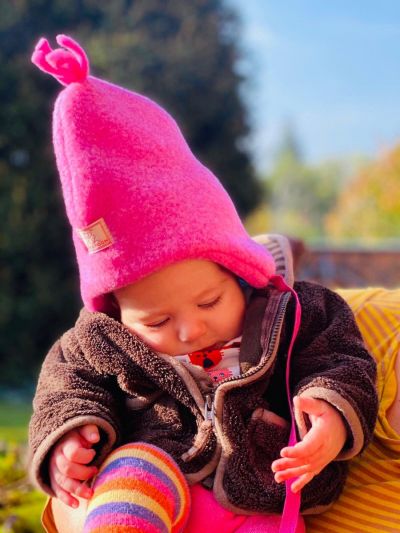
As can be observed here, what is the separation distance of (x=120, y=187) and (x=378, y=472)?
0.99m

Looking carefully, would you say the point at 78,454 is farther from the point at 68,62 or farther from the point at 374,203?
the point at 374,203

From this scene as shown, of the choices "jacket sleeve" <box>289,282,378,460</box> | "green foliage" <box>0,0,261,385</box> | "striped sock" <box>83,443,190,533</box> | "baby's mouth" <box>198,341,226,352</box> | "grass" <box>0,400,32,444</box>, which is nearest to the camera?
"striped sock" <box>83,443,190,533</box>

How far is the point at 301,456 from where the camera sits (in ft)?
5.37

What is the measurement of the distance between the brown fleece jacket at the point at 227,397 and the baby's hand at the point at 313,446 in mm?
26

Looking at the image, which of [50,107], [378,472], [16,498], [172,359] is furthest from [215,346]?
[50,107]

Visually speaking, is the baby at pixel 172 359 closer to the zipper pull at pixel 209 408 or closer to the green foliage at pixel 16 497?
the zipper pull at pixel 209 408

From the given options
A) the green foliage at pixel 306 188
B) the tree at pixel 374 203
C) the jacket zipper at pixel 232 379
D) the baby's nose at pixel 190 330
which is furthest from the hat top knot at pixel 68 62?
the green foliage at pixel 306 188

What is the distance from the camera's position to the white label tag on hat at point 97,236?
5.96ft

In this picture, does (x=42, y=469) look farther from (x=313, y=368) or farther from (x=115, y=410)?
(x=313, y=368)

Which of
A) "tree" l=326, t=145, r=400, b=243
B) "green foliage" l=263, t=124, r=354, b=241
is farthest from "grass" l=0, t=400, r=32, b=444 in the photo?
"green foliage" l=263, t=124, r=354, b=241

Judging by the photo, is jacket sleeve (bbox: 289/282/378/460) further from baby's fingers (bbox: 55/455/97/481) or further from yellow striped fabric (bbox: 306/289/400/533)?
baby's fingers (bbox: 55/455/97/481)

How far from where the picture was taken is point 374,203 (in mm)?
19688

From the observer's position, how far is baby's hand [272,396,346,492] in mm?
1629

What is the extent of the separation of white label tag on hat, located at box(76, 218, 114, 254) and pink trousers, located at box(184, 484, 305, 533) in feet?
1.97
